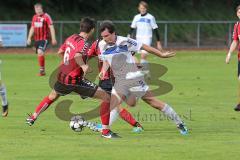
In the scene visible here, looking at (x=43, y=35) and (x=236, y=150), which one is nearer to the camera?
(x=236, y=150)

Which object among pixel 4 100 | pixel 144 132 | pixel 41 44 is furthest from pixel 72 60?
pixel 41 44

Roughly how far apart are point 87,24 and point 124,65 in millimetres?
959

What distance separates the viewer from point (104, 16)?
4928 centimetres

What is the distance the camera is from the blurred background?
142ft

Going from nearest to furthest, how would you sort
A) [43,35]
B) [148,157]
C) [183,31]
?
1. [148,157]
2. [43,35]
3. [183,31]

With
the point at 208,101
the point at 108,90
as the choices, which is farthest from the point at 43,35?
the point at 108,90

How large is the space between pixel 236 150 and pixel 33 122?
13.3ft

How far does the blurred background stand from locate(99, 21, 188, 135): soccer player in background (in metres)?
26.6

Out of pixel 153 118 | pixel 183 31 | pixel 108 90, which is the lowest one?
pixel 183 31

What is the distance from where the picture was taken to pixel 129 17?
50.2m

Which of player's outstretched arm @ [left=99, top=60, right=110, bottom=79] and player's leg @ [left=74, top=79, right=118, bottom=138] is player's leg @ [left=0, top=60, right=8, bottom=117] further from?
player's outstretched arm @ [left=99, top=60, right=110, bottom=79]

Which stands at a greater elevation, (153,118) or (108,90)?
(108,90)

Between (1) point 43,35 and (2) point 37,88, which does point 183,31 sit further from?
(2) point 37,88

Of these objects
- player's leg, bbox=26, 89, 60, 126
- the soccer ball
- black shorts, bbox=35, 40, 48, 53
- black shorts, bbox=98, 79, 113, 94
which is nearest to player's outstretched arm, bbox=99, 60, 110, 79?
black shorts, bbox=98, 79, 113, 94
